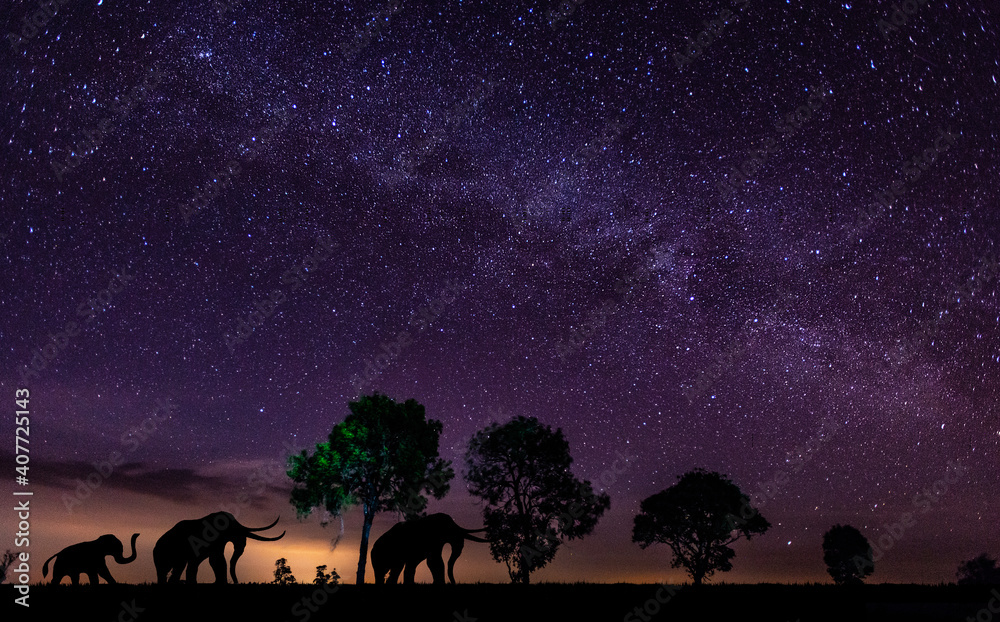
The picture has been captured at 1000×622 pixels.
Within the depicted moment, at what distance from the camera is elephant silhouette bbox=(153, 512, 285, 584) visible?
13.4 meters

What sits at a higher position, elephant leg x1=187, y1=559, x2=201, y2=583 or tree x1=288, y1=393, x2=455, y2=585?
tree x1=288, y1=393, x2=455, y2=585

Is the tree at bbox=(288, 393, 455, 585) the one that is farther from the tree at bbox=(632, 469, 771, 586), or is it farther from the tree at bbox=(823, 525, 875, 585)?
the tree at bbox=(823, 525, 875, 585)

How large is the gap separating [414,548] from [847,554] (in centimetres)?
7098

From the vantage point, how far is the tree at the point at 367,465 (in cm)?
3328

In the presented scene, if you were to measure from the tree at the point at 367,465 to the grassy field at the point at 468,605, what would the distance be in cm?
2236

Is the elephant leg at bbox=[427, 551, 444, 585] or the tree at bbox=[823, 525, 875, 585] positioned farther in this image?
the tree at bbox=[823, 525, 875, 585]

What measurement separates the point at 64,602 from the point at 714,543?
44.1 metres

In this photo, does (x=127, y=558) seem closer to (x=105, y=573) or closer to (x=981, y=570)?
(x=105, y=573)

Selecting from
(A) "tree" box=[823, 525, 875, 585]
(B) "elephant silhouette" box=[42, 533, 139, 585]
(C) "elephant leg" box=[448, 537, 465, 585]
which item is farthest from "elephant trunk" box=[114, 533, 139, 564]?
(A) "tree" box=[823, 525, 875, 585]

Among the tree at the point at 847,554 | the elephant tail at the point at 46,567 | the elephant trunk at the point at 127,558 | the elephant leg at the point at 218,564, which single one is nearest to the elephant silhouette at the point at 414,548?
the elephant leg at the point at 218,564

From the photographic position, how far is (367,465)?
3338 centimetres

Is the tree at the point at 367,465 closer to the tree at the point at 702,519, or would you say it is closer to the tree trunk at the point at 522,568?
the tree trunk at the point at 522,568

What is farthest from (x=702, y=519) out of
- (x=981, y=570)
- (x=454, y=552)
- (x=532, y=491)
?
(x=981, y=570)

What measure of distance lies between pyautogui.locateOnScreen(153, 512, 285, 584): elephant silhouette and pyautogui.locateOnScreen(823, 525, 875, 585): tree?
228 feet
